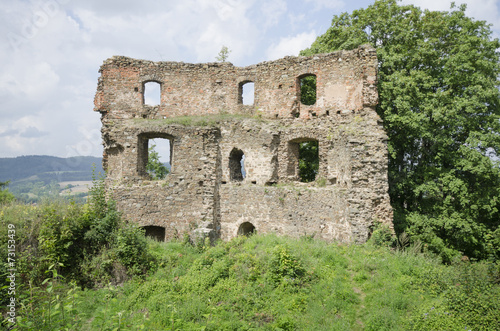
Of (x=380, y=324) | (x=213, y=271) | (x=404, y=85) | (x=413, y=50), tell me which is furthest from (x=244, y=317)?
(x=413, y=50)

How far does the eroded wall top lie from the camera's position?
13258 mm

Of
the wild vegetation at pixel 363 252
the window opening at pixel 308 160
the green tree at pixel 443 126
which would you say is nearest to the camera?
the wild vegetation at pixel 363 252

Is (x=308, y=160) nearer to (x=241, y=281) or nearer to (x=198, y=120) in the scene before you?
(x=198, y=120)

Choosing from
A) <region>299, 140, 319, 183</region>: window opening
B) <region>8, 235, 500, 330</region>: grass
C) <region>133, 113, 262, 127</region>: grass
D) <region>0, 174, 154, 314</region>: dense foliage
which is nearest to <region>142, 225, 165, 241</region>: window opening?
<region>0, 174, 154, 314</region>: dense foliage

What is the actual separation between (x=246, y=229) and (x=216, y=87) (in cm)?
646

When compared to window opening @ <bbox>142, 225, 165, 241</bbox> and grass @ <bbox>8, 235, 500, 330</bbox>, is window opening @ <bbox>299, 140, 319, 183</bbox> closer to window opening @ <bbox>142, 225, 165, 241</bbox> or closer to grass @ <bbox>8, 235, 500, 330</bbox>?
window opening @ <bbox>142, 225, 165, 241</bbox>

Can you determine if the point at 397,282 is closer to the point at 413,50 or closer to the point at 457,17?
the point at 413,50

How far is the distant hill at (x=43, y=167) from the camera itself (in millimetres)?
119412

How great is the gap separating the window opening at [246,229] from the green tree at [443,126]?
5839 millimetres

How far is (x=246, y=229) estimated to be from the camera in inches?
525

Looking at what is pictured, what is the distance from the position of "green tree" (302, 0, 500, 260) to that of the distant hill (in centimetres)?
11560

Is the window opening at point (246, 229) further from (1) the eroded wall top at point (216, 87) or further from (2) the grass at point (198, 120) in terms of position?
(1) the eroded wall top at point (216, 87)

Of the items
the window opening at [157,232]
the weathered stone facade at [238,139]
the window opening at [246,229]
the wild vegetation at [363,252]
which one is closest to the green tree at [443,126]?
the wild vegetation at [363,252]

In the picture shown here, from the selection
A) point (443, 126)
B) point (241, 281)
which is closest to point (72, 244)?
point (241, 281)
